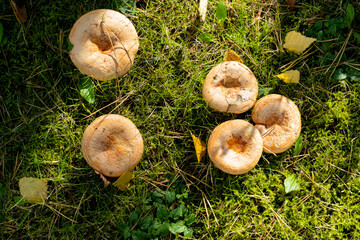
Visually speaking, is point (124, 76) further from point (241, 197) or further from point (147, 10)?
point (241, 197)

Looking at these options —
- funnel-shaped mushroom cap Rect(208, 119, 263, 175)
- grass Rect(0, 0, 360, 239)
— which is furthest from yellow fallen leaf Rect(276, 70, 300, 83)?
funnel-shaped mushroom cap Rect(208, 119, 263, 175)

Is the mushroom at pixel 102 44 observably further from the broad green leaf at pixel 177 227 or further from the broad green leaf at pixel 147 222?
the broad green leaf at pixel 177 227

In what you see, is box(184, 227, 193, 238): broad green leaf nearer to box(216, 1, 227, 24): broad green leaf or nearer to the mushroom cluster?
the mushroom cluster

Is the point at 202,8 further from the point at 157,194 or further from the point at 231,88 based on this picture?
the point at 157,194

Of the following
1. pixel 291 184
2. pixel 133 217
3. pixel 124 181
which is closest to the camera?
pixel 124 181

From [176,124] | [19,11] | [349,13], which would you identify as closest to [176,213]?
[176,124]

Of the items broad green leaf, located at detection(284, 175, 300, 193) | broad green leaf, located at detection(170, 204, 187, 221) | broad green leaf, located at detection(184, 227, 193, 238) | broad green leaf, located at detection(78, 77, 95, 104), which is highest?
broad green leaf, located at detection(78, 77, 95, 104)

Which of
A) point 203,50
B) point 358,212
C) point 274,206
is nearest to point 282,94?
point 203,50
